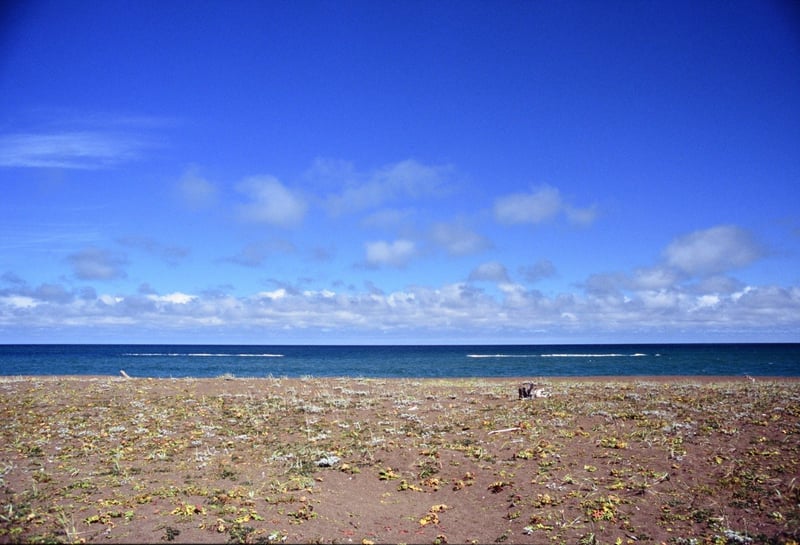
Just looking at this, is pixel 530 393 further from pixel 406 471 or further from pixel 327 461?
pixel 327 461

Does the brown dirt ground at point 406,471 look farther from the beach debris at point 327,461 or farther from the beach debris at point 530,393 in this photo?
the beach debris at point 530,393

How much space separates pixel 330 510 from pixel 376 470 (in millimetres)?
2789

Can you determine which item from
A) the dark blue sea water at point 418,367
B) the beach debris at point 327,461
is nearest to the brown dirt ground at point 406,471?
the beach debris at point 327,461

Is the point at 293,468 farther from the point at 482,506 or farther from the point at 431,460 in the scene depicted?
the point at 482,506

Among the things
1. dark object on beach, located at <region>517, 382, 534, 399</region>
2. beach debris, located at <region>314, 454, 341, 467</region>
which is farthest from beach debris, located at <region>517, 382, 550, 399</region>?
beach debris, located at <region>314, 454, 341, 467</region>

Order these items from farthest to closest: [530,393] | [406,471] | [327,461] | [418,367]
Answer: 1. [418,367]
2. [530,393]
3. [327,461]
4. [406,471]

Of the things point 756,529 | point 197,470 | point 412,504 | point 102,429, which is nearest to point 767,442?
point 756,529

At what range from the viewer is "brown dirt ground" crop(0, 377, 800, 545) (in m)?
10.2

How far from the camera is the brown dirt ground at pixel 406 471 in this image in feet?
33.6

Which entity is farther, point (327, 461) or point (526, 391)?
point (526, 391)

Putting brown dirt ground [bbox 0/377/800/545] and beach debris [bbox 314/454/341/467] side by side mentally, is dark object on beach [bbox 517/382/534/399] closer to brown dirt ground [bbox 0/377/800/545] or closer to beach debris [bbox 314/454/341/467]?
brown dirt ground [bbox 0/377/800/545]

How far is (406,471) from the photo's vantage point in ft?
44.8

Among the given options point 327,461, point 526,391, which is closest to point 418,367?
point 526,391

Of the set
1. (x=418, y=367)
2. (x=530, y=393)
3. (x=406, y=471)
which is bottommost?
(x=418, y=367)
